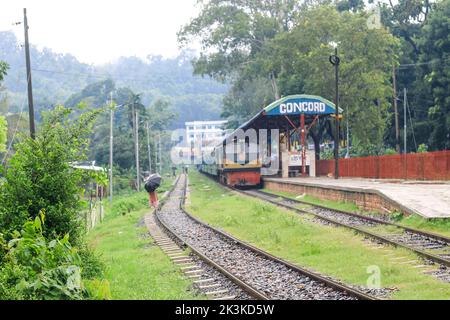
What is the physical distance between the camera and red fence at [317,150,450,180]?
24781 mm

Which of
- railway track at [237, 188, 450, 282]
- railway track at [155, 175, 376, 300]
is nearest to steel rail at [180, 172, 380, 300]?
railway track at [155, 175, 376, 300]

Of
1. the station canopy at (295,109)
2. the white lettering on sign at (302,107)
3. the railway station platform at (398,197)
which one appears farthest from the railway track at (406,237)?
the white lettering on sign at (302,107)

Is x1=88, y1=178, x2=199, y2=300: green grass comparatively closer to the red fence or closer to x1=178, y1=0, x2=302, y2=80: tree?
the red fence

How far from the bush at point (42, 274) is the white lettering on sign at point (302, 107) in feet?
82.7

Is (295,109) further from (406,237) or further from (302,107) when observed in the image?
(406,237)

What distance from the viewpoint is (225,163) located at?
121 ft

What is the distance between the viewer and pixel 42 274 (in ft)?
23.4

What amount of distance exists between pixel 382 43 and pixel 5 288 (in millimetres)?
36710

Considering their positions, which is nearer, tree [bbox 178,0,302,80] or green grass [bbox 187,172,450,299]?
green grass [bbox 187,172,450,299]

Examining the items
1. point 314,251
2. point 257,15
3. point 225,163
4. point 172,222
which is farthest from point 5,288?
point 257,15

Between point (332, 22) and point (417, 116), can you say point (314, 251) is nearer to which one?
point (332, 22)

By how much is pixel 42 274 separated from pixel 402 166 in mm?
23325

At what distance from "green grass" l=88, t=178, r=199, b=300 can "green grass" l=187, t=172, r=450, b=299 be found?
7.89 feet

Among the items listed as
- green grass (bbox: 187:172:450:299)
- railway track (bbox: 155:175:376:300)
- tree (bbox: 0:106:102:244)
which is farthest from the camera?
tree (bbox: 0:106:102:244)
